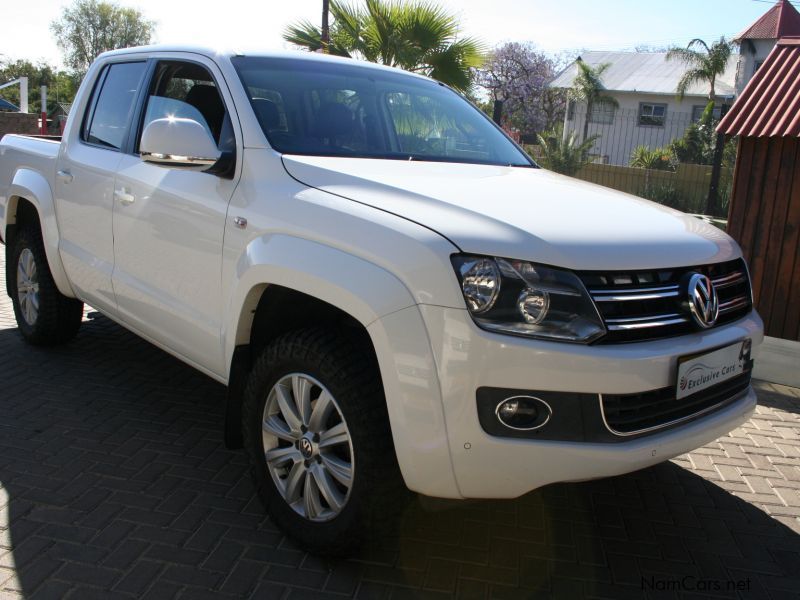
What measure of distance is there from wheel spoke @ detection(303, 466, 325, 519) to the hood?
3.48 ft

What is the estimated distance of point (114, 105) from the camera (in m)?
4.23

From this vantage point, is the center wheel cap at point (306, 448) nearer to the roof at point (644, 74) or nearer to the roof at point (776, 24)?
the roof at point (776, 24)

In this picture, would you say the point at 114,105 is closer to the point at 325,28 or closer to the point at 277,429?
the point at 277,429

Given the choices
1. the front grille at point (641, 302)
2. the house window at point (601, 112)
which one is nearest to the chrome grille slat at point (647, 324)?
the front grille at point (641, 302)

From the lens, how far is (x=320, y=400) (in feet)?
8.58

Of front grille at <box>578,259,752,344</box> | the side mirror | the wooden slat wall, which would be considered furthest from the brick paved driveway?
the wooden slat wall

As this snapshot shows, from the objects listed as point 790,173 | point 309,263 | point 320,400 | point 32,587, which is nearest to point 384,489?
point 320,400

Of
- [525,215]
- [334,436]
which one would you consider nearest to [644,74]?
[525,215]

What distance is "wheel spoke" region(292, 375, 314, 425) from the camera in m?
2.68

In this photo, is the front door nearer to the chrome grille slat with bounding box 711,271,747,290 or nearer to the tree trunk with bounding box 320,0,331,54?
the chrome grille slat with bounding box 711,271,747,290

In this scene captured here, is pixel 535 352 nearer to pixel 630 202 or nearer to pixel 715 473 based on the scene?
pixel 630 202

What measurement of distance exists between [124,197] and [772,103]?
487 cm

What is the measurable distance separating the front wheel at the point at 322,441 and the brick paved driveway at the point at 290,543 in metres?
0.21

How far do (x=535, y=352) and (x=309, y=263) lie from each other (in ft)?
2.77
